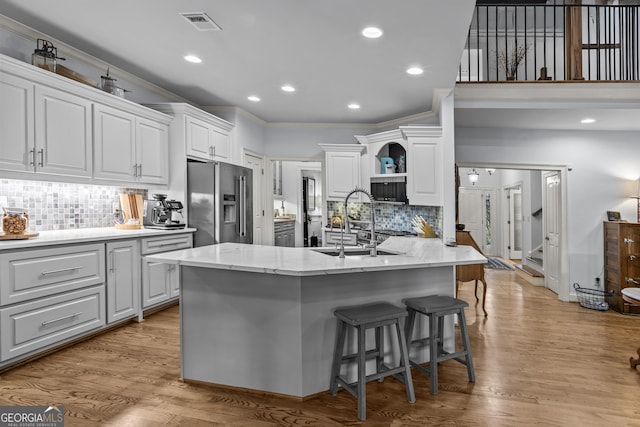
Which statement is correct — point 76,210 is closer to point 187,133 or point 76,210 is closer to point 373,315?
point 187,133

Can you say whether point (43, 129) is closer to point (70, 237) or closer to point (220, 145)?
point (70, 237)

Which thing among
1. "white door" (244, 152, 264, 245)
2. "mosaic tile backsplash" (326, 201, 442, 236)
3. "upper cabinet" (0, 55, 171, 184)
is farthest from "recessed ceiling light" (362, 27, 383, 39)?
"white door" (244, 152, 264, 245)

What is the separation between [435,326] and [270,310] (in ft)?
3.53

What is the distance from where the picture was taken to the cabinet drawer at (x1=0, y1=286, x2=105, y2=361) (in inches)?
103

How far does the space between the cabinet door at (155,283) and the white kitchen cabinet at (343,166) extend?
2.81 metres

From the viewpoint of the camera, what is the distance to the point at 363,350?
218cm

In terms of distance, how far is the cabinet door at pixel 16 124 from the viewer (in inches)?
107

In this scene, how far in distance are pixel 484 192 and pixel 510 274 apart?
3482mm

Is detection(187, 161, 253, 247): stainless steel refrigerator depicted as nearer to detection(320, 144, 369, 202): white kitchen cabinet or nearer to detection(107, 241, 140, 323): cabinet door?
detection(107, 241, 140, 323): cabinet door

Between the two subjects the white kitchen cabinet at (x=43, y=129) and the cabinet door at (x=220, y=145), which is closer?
the white kitchen cabinet at (x=43, y=129)

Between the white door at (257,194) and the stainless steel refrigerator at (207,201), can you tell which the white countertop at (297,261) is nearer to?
the stainless steel refrigerator at (207,201)

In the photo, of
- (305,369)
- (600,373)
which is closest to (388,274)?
(305,369)

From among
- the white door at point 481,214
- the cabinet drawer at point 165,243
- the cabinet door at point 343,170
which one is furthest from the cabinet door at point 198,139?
the white door at point 481,214

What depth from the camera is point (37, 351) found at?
2.82 meters
